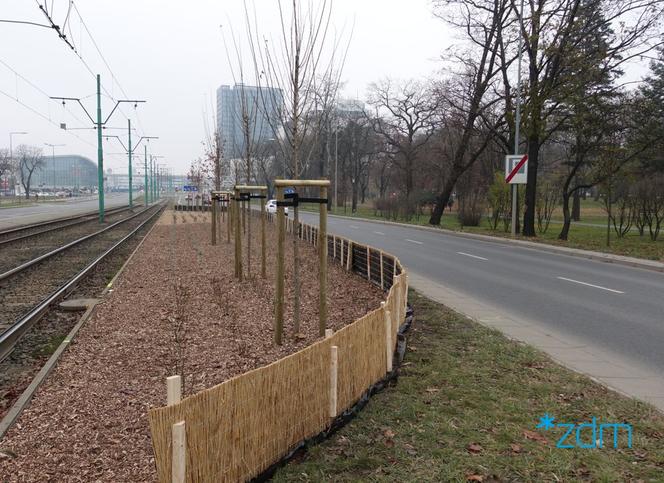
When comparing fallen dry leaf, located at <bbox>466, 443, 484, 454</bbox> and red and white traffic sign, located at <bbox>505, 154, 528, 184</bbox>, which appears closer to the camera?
fallen dry leaf, located at <bbox>466, 443, 484, 454</bbox>

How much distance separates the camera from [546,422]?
14.8 ft

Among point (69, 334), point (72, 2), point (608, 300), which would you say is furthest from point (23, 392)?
point (72, 2)

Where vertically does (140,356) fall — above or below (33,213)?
above

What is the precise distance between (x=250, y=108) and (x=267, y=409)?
13.0m

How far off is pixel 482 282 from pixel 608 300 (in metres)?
2.88

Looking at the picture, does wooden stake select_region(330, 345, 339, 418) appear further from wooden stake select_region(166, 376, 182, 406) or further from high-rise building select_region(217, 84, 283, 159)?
high-rise building select_region(217, 84, 283, 159)

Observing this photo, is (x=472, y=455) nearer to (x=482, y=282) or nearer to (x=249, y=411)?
(x=249, y=411)

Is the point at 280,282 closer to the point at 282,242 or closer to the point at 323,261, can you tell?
the point at 282,242

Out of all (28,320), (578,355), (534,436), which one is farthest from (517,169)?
(534,436)

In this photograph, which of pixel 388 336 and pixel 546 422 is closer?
pixel 546 422

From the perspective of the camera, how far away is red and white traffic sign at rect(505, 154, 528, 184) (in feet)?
80.6

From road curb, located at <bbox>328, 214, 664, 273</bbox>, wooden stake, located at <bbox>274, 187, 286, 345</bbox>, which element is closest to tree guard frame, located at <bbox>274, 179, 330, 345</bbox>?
wooden stake, located at <bbox>274, 187, 286, 345</bbox>

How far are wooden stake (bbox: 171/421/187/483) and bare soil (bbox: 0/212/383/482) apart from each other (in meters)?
0.81

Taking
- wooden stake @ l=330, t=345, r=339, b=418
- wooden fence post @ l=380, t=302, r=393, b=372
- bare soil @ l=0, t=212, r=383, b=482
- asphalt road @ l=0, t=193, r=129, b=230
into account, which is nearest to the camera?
bare soil @ l=0, t=212, r=383, b=482
